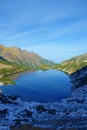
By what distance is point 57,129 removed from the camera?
6069cm

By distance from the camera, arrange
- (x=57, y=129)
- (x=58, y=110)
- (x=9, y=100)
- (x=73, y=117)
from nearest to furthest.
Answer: (x=57, y=129) → (x=73, y=117) → (x=58, y=110) → (x=9, y=100)

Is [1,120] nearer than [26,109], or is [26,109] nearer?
[1,120]

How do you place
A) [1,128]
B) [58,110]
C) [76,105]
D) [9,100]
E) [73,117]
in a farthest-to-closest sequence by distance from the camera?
[9,100] → [76,105] → [58,110] → [73,117] → [1,128]

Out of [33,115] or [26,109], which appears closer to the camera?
[33,115]

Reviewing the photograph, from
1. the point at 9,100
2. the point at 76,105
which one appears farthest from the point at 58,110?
the point at 9,100

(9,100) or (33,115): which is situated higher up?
(9,100)

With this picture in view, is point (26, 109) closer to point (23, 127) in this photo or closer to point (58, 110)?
point (58, 110)

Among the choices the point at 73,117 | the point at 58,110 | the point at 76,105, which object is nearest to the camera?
the point at 73,117

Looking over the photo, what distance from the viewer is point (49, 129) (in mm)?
61406

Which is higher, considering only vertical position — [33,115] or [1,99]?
[1,99]

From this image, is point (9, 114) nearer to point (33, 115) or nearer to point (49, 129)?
point (33, 115)

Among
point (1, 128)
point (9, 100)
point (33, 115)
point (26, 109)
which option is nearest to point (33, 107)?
point (26, 109)

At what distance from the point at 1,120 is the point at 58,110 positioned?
20068mm

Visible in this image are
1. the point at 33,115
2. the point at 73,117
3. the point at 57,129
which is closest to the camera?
the point at 57,129
